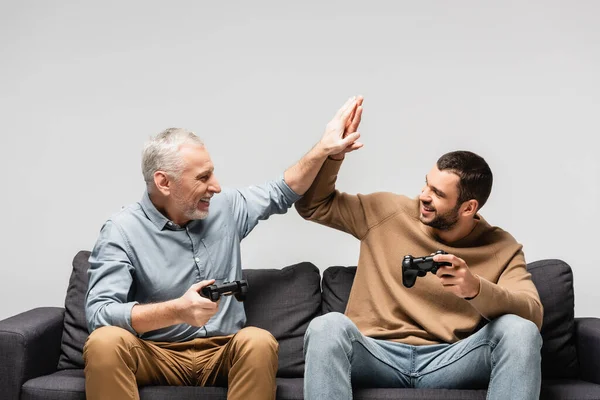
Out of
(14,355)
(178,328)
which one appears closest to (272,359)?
(178,328)

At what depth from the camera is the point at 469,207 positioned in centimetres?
323

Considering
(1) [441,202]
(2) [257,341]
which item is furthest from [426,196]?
(2) [257,341]

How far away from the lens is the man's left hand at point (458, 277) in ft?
9.43

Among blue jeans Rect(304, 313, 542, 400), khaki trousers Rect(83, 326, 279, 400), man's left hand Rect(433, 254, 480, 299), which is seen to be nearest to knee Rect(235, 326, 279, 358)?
khaki trousers Rect(83, 326, 279, 400)

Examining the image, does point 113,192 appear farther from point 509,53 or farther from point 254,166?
point 509,53

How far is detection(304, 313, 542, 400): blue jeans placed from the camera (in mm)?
2818

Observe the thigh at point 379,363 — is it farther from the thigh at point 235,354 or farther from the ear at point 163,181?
the ear at point 163,181

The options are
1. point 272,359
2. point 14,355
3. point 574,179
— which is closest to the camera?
point 272,359

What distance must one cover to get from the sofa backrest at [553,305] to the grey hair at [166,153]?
2.52 ft

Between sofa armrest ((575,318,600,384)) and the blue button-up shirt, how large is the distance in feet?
3.78

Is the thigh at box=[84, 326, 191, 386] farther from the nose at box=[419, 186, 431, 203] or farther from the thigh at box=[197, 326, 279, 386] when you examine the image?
the nose at box=[419, 186, 431, 203]

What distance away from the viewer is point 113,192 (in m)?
4.01

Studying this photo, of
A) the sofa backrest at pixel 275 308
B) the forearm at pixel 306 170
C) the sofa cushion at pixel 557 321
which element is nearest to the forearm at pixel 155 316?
the sofa backrest at pixel 275 308

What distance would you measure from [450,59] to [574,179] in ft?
2.36
